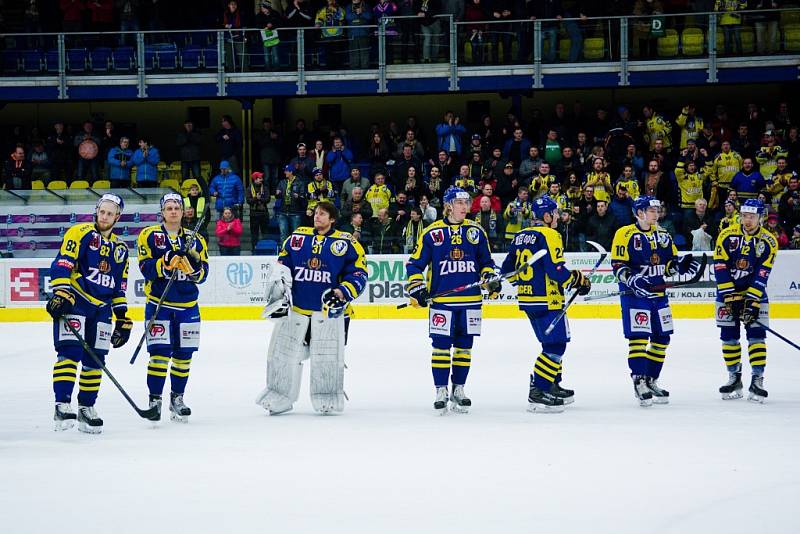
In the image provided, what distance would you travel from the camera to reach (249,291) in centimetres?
1625

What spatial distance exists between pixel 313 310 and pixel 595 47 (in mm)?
13815

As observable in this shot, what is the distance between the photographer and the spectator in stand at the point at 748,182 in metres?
16.5

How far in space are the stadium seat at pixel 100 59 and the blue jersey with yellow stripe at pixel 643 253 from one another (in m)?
A: 15.5

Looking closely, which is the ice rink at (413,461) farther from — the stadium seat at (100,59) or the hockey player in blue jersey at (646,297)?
the stadium seat at (100,59)

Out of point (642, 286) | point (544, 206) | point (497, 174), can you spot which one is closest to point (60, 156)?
point (497, 174)

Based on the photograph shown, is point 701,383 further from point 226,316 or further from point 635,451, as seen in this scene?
point 226,316

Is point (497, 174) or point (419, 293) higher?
point (497, 174)

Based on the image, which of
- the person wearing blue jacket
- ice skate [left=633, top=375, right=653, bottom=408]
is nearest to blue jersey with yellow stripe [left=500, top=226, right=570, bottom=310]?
ice skate [left=633, top=375, right=653, bottom=408]

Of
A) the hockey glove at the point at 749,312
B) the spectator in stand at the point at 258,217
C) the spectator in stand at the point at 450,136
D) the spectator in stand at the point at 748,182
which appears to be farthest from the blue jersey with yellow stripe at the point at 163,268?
the spectator in stand at the point at 450,136

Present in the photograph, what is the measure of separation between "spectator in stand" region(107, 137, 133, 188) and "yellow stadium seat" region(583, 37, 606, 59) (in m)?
8.87

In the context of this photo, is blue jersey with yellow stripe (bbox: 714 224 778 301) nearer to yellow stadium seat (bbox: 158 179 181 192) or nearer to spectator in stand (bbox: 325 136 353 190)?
spectator in stand (bbox: 325 136 353 190)

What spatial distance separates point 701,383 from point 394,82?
12.9 m

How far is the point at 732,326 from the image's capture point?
877 centimetres

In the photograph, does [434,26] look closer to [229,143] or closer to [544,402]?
[229,143]
